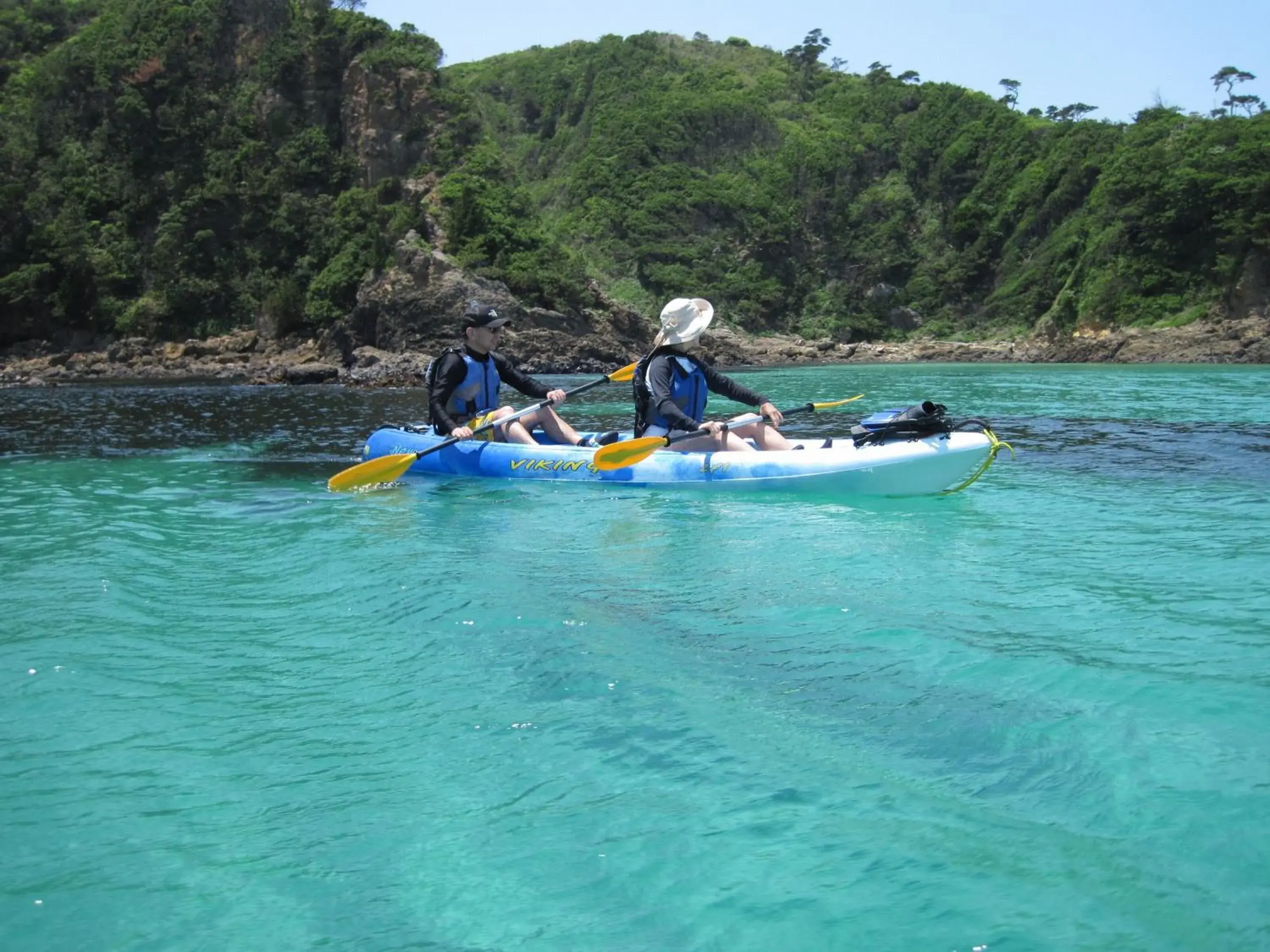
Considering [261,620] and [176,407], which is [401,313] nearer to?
[176,407]

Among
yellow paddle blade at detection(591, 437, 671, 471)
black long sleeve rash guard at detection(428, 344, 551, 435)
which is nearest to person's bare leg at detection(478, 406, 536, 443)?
black long sleeve rash guard at detection(428, 344, 551, 435)

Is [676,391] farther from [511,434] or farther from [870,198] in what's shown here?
[870,198]

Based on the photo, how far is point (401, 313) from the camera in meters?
36.5

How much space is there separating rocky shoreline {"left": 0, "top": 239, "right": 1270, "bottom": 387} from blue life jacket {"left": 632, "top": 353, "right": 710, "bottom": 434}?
22.3 metres

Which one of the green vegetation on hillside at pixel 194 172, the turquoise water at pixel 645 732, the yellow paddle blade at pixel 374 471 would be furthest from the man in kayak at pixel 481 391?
the green vegetation on hillside at pixel 194 172

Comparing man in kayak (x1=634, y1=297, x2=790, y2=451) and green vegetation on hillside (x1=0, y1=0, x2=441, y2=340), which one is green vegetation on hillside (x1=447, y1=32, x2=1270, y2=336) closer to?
Result: green vegetation on hillside (x1=0, y1=0, x2=441, y2=340)

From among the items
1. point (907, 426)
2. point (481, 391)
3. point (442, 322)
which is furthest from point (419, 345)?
point (907, 426)

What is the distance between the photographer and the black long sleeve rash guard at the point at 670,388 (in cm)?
890

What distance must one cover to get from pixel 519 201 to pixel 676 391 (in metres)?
35.6

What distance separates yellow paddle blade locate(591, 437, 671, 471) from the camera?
8.85 meters

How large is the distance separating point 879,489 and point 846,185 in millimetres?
61095

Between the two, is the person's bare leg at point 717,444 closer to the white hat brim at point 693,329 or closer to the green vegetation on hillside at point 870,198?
the white hat brim at point 693,329

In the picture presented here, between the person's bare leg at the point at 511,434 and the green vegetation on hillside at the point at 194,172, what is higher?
the green vegetation on hillside at the point at 194,172

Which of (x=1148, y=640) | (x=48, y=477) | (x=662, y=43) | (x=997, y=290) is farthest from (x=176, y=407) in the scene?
(x=662, y=43)
